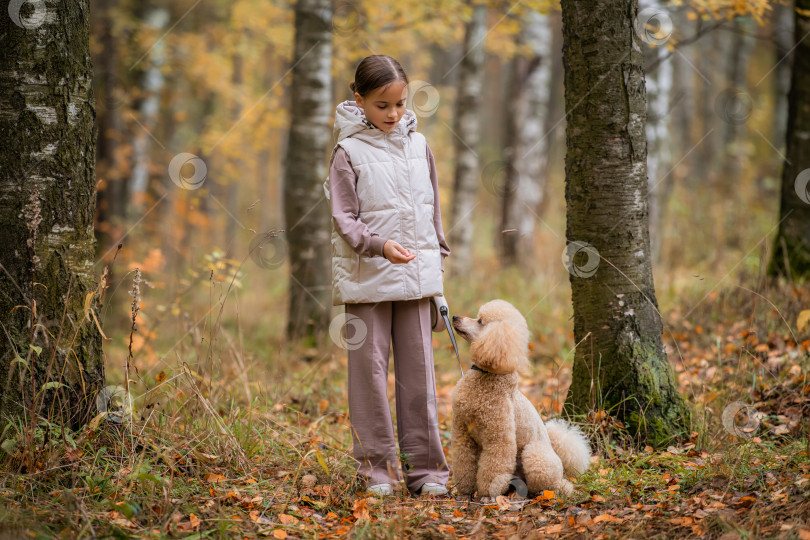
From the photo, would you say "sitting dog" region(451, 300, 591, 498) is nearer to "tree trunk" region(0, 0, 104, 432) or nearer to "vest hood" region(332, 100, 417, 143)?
"vest hood" region(332, 100, 417, 143)

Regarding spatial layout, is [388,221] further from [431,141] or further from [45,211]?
[431,141]

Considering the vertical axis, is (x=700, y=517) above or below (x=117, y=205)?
→ below

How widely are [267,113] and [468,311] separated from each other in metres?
7.97

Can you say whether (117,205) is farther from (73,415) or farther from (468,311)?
(73,415)

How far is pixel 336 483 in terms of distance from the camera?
119 inches

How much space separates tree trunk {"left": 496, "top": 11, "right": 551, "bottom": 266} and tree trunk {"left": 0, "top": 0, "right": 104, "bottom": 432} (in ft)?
23.0

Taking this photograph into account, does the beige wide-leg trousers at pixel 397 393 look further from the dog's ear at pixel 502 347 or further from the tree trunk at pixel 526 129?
the tree trunk at pixel 526 129

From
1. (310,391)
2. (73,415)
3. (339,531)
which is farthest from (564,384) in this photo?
(73,415)

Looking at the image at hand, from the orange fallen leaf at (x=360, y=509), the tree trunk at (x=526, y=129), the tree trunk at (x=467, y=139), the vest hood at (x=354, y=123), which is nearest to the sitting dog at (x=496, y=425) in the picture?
the orange fallen leaf at (x=360, y=509)

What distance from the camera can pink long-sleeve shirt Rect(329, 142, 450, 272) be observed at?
9.27ft

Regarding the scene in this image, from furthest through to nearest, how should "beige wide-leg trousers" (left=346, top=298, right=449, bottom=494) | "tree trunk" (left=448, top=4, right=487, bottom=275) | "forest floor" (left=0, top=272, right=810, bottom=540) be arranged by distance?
"tree trunk" (left=448, top=4, right=487, bottom=275)
"beige wide-leg trousers" (left=346, top=298, right=449, bottom=494)
"forest floor" (left=0, top=272, right=810, bottom=540)

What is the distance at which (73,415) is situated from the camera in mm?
2852

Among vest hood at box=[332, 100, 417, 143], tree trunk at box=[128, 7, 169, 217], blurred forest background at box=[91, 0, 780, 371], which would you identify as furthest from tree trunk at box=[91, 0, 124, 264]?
vest hood at box=[332, 100, 417, 143]

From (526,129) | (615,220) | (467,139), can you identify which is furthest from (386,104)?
(526,129)
